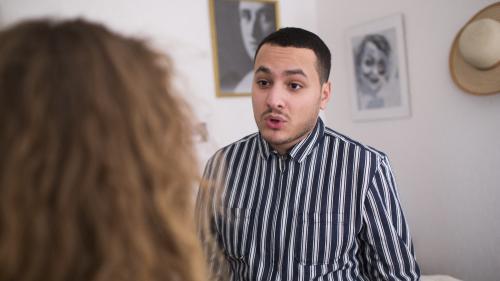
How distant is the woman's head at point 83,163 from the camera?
1.22 feet

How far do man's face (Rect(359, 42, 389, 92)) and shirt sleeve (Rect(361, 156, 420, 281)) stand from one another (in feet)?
3.46

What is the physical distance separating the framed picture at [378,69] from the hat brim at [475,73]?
0.95 ft

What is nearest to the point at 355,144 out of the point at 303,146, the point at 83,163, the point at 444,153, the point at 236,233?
the point at 303,146

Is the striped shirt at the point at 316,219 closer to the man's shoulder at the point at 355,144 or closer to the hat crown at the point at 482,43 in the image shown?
the man's shoulder at the point at 355,144

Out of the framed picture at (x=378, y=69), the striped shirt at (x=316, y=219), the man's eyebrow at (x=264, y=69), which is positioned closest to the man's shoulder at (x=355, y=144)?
the striped shirt at (x=316, y=219)

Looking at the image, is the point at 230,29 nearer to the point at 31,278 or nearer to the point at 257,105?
the point at 257,105

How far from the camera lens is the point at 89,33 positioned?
424mm

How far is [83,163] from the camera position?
15.1 inches

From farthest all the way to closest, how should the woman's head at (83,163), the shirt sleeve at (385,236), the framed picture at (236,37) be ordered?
1. the framed picture at (236,37)
2. the shirt sleeve at (385,236)
3. the woman's head at (83,163)

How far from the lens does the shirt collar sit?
1232 millimetres

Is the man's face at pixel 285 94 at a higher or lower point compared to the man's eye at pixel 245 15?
lower

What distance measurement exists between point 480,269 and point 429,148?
565 mm

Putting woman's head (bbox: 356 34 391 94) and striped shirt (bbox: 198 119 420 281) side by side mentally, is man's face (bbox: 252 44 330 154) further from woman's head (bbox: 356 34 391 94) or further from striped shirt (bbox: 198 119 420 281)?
woman's head (bbox: 356 34 391 94)

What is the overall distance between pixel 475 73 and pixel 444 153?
0.40 m
